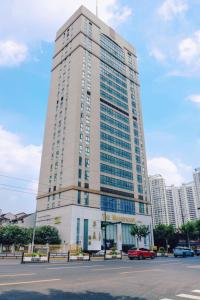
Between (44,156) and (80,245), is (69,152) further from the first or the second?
(80,245)

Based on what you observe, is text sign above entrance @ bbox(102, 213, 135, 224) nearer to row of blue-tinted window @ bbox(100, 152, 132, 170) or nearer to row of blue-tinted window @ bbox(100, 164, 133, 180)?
row of blue-tinted window @ bbox(100, 164, 133, 180)

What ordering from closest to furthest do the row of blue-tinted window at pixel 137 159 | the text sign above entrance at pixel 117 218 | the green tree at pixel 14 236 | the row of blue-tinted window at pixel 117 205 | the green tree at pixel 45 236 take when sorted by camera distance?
the green tree at pixel 14 236 → the green tree at pixel 45 236 → the text sign above entrance at pixel 117 218 → the row of blue-tinted window at pixel 117 205 → the row of blue-tinted window at pixel 137 159

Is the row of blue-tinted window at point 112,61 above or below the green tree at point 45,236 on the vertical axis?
above

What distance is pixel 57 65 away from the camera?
275 feet

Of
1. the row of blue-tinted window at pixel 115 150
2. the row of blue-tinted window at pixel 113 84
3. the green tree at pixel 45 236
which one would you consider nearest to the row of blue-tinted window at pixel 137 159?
the row of blue-tinted window at pixel 115 150

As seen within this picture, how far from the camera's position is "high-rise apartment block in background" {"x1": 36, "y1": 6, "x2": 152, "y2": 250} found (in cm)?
5794

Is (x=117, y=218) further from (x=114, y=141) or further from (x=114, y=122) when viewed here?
(x=114, y=122)

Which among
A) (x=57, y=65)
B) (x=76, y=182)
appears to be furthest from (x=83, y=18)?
(x=76, y=182)

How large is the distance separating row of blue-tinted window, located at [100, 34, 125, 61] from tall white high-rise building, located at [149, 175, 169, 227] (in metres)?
55.3

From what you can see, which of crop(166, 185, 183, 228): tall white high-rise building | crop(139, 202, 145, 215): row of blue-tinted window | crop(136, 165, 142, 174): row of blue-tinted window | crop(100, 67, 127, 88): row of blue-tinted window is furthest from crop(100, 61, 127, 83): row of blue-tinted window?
crop(166, 185, 183, 228): tall white high-rise building

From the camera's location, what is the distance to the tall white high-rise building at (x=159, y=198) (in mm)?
110188

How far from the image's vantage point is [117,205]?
213ft

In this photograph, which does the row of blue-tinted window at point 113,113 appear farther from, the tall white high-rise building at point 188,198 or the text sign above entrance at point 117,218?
the tall white high-rise building at point 188,198

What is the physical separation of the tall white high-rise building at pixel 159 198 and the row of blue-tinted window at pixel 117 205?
4376 centimetres
